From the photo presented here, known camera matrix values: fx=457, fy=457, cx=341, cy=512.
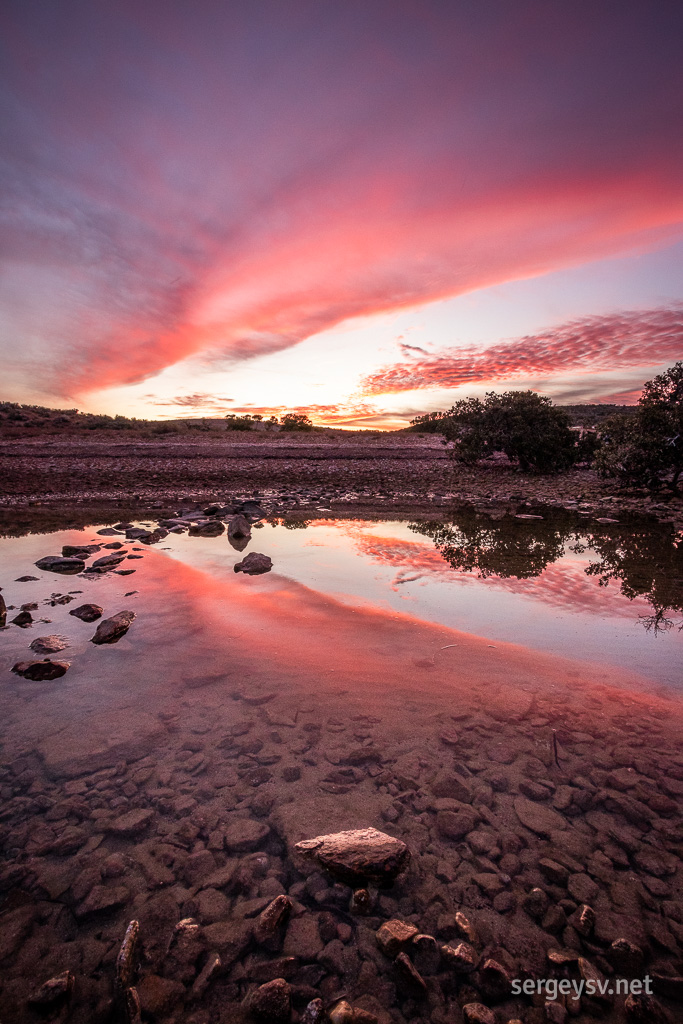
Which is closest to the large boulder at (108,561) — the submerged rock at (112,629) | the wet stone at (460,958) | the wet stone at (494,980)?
the submerged rock at (112,629)

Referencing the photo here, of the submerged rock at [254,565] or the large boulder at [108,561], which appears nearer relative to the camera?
the submerged rock at [254,565]

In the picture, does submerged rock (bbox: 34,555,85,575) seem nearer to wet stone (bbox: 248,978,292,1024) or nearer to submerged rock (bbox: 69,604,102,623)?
submerged rock (bbox: 69,604,102,623)

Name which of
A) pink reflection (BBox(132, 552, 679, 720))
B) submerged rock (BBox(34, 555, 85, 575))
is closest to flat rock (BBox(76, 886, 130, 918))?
pink reflection (BBox(132, 552, 679, 720))

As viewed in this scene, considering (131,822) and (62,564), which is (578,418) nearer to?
(62,564)

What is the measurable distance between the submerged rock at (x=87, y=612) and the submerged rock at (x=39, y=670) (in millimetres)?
1309

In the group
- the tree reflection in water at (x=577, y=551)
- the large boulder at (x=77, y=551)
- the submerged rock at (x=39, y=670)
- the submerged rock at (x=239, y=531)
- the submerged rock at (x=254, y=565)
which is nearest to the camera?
the submerged rock at (x=39, y=670)

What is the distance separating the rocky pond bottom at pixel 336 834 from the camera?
2.10 meters

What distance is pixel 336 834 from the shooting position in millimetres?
2822

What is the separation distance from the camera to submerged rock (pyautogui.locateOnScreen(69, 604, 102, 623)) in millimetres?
6152

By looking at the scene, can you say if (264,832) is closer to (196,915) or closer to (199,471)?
(196,915)

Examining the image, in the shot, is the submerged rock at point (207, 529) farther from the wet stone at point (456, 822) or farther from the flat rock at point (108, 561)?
the wet stone at point (456, 822)

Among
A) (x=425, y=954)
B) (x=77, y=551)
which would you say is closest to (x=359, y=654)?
(x=425, y=954)

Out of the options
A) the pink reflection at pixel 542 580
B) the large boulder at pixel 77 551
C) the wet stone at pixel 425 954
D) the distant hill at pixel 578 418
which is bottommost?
the wet stone at pixel 425 954

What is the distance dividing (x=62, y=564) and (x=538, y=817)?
858cm
